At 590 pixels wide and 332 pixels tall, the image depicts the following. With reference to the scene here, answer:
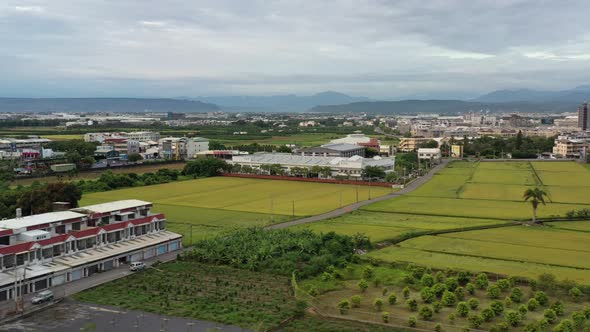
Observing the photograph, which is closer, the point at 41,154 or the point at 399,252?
the point at 399,252

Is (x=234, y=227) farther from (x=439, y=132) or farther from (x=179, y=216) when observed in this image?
(x=439, y=132)

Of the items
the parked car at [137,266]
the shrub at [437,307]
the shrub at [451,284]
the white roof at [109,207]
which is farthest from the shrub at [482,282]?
the white roof at [109,207]

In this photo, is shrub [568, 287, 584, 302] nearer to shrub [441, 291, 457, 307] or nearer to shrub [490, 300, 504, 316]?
shrub [490, 300, 504, 316]

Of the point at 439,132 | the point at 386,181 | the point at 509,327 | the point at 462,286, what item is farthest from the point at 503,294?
the point at 439,132

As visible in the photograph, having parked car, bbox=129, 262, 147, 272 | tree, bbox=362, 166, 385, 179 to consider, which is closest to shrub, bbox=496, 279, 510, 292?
parked car, bbox=129, 262, 147, 272

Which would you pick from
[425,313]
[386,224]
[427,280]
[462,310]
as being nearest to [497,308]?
[462,310]

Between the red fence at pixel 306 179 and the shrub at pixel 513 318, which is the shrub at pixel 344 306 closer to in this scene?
the shrub at pixel 513 318
